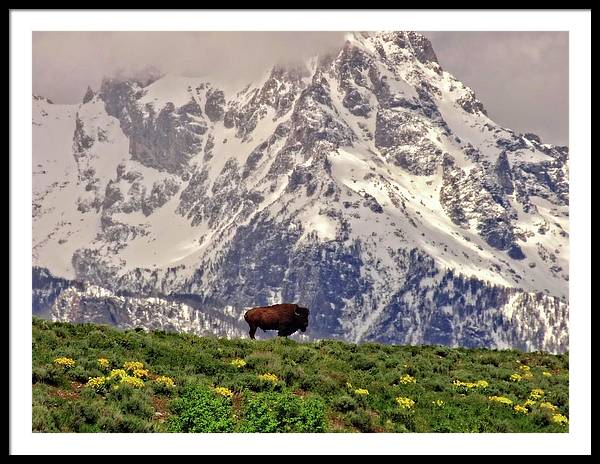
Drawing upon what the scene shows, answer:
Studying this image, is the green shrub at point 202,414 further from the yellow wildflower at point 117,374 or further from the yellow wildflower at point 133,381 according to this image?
the yellow wildflower at point 117,374

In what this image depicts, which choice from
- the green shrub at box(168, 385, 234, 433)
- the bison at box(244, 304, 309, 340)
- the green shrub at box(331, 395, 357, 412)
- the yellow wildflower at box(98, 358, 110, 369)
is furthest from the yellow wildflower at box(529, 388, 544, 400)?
the bison at box(244, 304, 309, 340)

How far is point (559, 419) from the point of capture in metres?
33.7

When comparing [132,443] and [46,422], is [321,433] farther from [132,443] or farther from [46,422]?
[46,422]

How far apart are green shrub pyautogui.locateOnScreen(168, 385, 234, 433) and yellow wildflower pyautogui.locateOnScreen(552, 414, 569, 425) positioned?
11566mm

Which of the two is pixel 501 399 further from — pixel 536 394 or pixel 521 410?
pixel 536 394

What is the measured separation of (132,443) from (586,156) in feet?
56.3

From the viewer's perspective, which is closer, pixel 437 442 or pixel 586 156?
pixel 437 442

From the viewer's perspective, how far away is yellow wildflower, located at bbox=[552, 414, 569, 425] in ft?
110

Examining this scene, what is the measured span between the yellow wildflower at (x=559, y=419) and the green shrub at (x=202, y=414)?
1157cm

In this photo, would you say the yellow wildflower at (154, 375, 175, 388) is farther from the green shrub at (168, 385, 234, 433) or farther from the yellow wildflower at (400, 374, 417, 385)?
the yellow wildflower at (400, 374, 417, 385)

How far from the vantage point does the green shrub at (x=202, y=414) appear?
28391 mm

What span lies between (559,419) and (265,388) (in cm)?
1047

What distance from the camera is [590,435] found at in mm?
29250
